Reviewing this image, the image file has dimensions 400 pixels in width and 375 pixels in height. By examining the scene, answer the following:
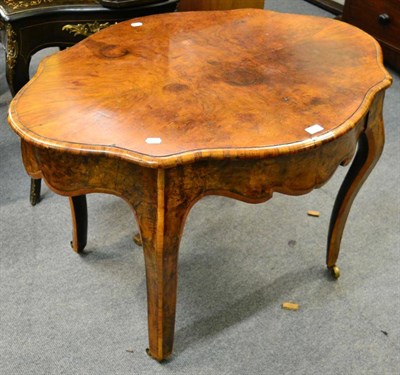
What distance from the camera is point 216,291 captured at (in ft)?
4.96

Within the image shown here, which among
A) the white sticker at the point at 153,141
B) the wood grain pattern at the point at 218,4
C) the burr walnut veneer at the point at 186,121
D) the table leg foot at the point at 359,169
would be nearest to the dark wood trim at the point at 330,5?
the wood grain pattern at the point at 218,4

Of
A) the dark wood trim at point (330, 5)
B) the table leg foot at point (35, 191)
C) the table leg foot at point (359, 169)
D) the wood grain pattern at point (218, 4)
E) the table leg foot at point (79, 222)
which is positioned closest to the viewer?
the table leg foot at point (359, 169)

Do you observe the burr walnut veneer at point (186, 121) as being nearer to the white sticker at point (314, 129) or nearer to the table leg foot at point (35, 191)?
the white sticker at point (314, 129)

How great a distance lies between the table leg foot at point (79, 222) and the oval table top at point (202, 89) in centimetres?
41

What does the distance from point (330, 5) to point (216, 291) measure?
2382 mm

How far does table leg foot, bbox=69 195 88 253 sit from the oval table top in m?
0.41

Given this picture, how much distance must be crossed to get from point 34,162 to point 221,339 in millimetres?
653

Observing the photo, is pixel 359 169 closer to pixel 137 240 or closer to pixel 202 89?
pixel 202 89

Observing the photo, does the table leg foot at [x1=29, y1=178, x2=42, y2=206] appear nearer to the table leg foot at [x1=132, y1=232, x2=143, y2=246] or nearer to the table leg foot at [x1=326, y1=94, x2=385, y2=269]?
the table leg foot at [x1=132, y1=232, x2=143, y2=246]

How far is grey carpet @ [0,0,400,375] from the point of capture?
4.39ft

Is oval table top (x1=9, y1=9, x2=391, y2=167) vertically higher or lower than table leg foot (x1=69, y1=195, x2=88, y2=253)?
higher

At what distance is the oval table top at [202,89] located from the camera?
99 cm

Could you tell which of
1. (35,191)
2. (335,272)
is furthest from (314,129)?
(35,191)

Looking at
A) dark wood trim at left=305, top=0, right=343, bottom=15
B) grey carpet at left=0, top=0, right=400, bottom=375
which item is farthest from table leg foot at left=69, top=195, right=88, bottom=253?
dark wood trim at left=305, top=0, right=343, bottom=15
